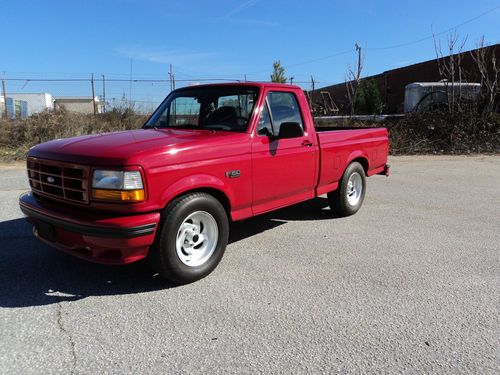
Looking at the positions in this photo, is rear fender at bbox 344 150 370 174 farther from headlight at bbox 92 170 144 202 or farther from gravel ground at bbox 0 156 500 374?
headlight at bbox 92 170 144 202

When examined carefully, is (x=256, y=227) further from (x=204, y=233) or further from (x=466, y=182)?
(x=466, y=182)

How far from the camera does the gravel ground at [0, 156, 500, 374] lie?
9.49ft

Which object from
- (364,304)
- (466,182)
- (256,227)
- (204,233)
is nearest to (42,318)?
(204,233)

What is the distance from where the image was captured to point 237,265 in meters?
4.58

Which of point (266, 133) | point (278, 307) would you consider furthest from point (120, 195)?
point (266, 133)

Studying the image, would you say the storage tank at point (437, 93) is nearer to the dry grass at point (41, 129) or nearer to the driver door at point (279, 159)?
the dry grass at point (41, 129)

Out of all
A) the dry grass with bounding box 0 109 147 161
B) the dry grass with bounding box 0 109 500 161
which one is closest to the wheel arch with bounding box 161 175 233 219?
the dry grass with bounding box 0 109 147 161

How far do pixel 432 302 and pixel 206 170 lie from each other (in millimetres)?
2280

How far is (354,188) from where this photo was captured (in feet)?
22.4

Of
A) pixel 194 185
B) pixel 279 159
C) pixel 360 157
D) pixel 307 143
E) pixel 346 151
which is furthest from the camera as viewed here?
pixel 360 157

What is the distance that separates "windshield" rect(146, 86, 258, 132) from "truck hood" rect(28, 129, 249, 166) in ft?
1.04

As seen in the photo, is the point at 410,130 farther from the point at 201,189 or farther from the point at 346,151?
the point at 201,189

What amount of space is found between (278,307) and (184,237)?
1.09 meters

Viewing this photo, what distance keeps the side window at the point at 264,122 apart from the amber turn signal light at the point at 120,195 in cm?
168
